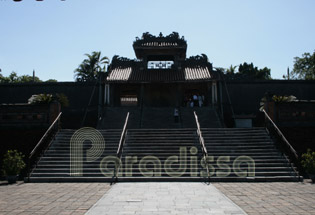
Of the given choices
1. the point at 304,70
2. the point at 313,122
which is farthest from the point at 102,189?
the point at 304,70

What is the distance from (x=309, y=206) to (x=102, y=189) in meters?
5.82

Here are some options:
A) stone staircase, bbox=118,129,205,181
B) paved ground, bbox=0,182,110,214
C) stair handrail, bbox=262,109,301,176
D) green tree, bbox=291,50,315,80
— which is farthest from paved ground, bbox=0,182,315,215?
green tree, bbox=291,50,315,80

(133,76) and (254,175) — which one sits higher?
(133,76)

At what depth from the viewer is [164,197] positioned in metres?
7.44

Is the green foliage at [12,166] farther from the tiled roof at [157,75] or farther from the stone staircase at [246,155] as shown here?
the tiled roof at [157,75]

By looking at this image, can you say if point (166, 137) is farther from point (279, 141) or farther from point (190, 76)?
point (190, 76)

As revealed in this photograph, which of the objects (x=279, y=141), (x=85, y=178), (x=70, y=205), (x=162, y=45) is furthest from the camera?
(x=162, y=45)

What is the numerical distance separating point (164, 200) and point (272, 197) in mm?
2961

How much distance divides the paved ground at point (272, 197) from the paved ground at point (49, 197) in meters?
3.81

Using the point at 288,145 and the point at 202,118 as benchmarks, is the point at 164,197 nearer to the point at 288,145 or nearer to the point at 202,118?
the point at 288,145

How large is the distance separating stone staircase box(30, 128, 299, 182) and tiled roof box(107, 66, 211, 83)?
8049mm

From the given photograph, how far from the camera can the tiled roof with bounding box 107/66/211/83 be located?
854 inches

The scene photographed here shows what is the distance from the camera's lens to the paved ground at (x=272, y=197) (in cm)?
614

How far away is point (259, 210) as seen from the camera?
609 centimetres
